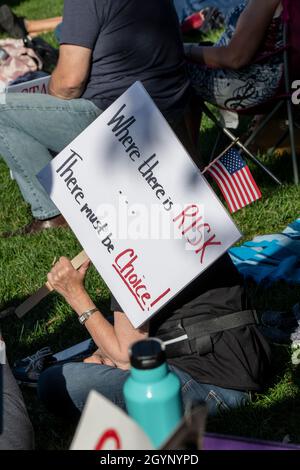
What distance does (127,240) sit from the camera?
9.32 ft


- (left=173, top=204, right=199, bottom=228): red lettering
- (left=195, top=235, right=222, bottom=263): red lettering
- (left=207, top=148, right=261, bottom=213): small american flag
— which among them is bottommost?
(left=207, top=148, right=261, bottom=213): small american flag

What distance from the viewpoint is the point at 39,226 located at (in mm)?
5234

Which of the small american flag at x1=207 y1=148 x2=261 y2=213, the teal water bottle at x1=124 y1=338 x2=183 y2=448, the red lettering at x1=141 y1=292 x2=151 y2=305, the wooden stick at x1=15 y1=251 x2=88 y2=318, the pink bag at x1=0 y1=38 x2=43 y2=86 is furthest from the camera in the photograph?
the pink bag at x1=0 y1=38 x2=43 y2=86

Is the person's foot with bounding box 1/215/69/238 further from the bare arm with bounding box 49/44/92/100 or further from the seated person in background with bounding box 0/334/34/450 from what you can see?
the seated person in background with bounding box 0/334/34/450

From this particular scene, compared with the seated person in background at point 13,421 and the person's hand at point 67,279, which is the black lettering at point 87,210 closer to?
the person's hand at point 67,279

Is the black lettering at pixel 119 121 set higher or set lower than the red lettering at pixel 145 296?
higher

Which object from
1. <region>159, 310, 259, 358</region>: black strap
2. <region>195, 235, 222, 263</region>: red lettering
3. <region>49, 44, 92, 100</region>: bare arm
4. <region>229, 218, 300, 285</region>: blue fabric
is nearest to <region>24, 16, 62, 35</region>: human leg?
<region>49, 44, 92, 100</region>: bare arm

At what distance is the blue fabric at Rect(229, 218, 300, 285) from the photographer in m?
4.23

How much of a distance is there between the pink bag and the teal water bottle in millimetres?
5068

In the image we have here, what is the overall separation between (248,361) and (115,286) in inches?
19.8

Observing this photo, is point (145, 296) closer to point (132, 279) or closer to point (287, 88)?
point (132, 279)

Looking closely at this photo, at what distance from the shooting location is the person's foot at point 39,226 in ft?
17.0

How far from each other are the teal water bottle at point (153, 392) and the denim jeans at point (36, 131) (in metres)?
3.10

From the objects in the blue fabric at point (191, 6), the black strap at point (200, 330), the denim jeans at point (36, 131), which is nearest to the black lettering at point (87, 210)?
the black strap at point (200, 330)
